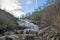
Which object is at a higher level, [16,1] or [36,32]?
[16,1]

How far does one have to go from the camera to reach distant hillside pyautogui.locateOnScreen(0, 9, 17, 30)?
9.89 metres

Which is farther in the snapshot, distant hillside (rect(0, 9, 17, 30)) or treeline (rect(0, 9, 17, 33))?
distant hillside (rect(0, 9, 17, 30))

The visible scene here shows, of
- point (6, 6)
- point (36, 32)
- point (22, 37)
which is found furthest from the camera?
point (6, 6)

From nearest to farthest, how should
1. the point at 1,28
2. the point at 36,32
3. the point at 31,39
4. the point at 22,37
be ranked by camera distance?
the point at 22,37
the point at 31,39
the point at 36,32
the point at 1,28

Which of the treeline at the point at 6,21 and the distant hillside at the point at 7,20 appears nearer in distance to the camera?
the treeline at the point at 6,21

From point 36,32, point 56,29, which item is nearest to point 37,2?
point 36,32

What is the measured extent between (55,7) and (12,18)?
3.14 meters

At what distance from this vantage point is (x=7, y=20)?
34.0ft

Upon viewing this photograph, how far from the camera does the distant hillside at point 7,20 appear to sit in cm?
989

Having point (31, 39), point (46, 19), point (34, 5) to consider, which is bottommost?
point (31, 39)

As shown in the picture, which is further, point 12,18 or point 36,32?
point 12,18

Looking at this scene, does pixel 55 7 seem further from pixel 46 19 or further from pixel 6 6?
pixel 6 6

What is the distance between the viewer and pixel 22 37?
7078 millimetres

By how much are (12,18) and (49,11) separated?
2.57m
